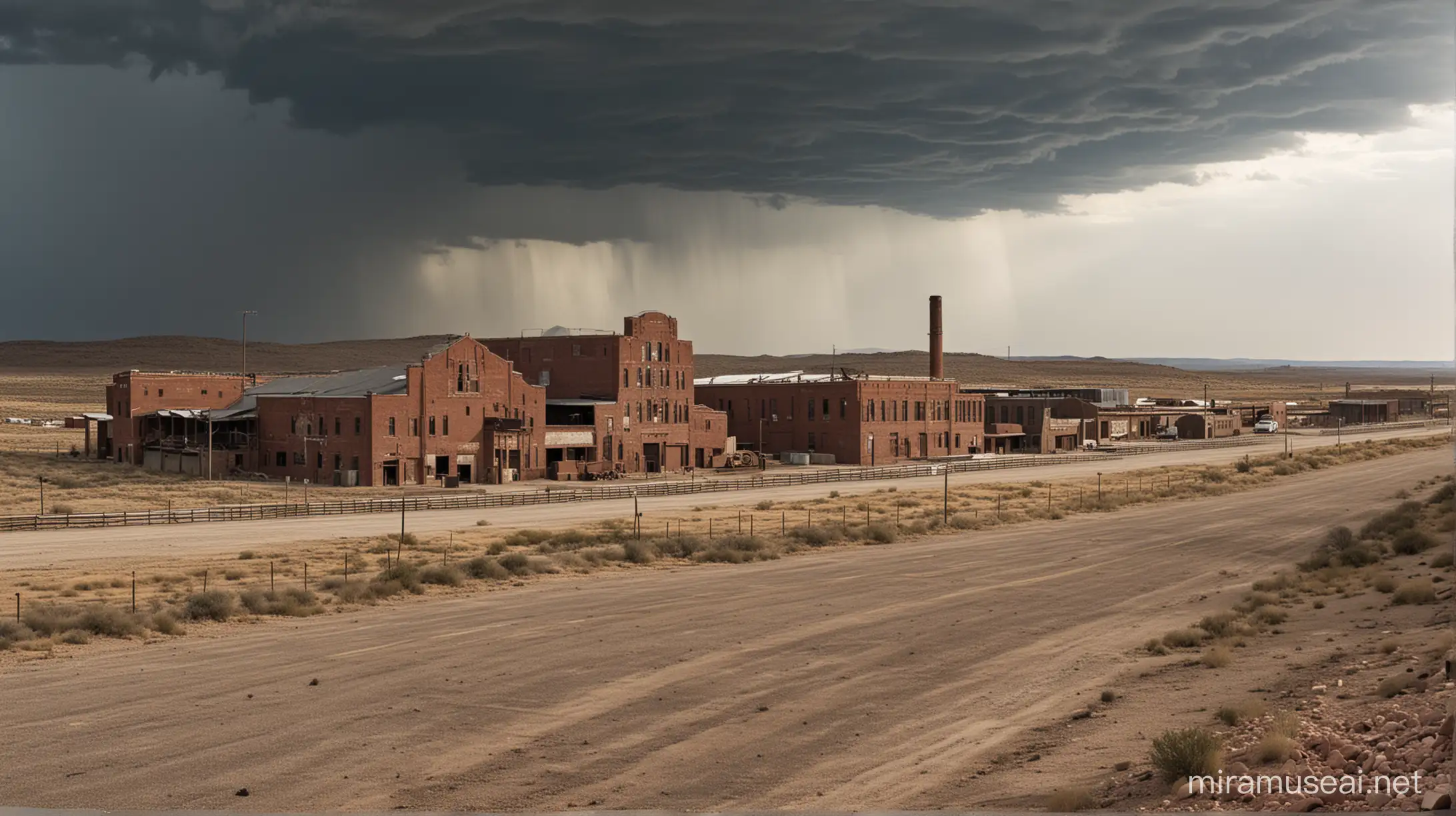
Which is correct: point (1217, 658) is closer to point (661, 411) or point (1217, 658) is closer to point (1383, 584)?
point (1383, 584)

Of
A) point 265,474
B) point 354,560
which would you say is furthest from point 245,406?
point 354,560

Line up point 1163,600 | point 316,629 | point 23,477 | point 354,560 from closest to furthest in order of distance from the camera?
1. point 316,629
2. point 1163,600
3. point 354,560
4. point 23,477

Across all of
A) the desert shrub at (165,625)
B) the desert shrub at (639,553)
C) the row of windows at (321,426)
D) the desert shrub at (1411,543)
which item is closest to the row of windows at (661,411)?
the row of windows at (321,426)

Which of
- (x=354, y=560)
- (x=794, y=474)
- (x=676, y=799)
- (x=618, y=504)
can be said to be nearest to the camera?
(x=676, y=799)

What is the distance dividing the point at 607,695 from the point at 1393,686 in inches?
659

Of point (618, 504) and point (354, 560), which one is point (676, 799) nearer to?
point (354, 560)

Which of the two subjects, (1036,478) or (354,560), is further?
(1036,478)

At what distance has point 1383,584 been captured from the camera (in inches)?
1538

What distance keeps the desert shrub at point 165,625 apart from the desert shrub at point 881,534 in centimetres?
3466

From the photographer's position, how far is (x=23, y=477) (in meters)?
92.1

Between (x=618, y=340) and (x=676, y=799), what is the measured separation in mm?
91695

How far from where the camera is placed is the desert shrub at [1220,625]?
34344 mm

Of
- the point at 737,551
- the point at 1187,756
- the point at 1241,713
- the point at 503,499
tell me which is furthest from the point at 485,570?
the point at 503,499

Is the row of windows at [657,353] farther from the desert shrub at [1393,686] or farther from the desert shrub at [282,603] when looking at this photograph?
the desert shrub at [1393,686]
